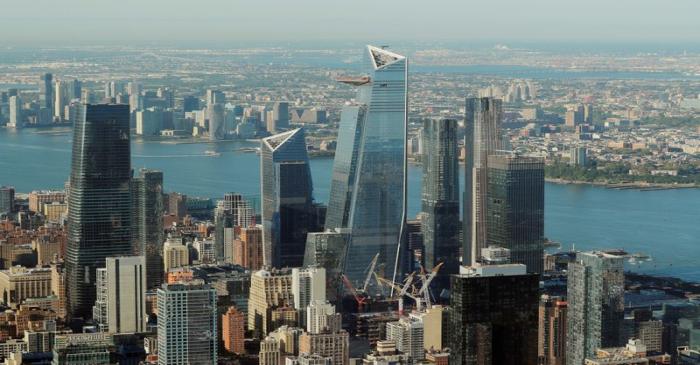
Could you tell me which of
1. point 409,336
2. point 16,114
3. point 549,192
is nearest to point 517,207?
point 409,336

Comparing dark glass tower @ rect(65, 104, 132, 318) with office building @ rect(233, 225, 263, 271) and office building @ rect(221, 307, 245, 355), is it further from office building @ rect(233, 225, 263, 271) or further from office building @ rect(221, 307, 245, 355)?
office building @ rect(221, 307, 245, 355)

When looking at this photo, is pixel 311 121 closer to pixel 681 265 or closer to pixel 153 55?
pixel 153 55

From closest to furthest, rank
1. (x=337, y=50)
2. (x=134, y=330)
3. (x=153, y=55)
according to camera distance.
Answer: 1. (x=134, y=330)
2. (x=337, y=50)
3. (x=153, y=55)

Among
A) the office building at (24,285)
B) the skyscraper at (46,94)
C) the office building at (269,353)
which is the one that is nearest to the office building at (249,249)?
the office building at (24,285)

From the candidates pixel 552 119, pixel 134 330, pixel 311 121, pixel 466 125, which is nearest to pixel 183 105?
pixel 311 121

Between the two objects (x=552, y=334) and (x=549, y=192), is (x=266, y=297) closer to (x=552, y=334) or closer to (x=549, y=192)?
(x=552, y=334)
